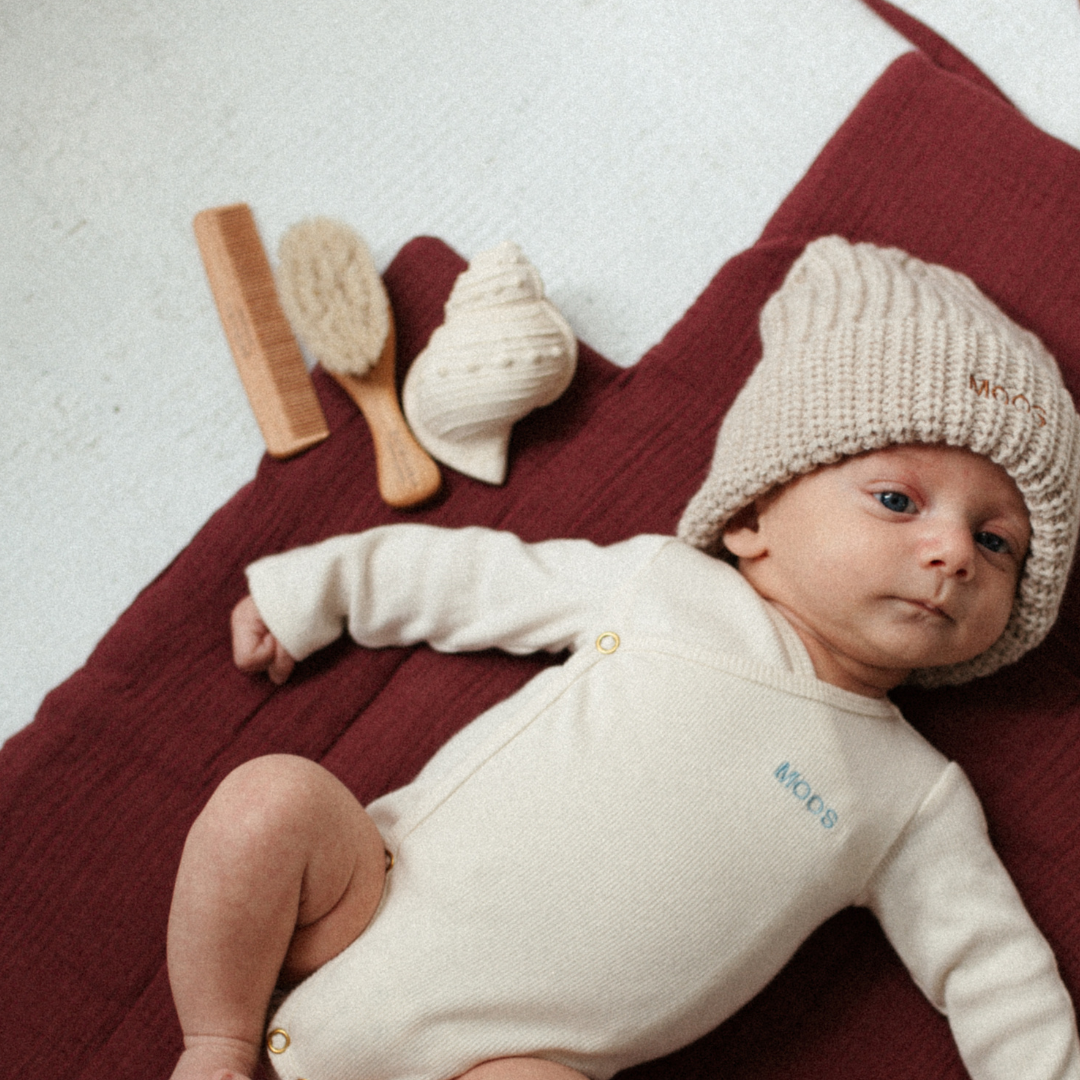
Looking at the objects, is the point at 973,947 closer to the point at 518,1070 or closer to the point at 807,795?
the point at 807,795

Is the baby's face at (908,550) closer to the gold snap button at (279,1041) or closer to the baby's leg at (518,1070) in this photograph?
the baby's leg at (518,1070)

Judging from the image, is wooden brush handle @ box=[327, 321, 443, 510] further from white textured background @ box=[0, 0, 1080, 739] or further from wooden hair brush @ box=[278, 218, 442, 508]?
white textured background @ box=[0, 0, 1080, 739]

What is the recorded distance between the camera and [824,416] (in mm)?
821

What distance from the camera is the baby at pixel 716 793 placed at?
763 mm

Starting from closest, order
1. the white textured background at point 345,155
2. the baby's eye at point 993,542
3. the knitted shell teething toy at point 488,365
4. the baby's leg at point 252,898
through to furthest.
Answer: the baby's leg at point 252,898
the baby's eye at point 993,542
the knitted shell teething toy at point 488,365
the white textured background at point 345,155

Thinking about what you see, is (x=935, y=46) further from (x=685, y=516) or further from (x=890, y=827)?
(x=890, y=827)

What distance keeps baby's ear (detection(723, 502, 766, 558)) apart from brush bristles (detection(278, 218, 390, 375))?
0.40 m

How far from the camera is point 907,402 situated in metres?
0.80

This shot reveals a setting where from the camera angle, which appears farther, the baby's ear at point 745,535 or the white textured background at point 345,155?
the white textured background at point 345,155

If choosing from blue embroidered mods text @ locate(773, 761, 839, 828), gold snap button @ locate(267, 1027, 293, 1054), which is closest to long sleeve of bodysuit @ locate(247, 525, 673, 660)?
blue embroidered mods text @ locate(773, 761, 839, 828)

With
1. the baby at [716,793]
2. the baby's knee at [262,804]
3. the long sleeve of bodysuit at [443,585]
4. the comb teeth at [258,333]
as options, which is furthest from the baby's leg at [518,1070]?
the comb teeth at [258,333]

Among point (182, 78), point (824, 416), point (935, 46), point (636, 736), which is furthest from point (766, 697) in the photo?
point (182, 78)

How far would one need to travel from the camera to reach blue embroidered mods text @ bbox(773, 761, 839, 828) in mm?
816

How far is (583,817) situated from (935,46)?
108 centimetres
